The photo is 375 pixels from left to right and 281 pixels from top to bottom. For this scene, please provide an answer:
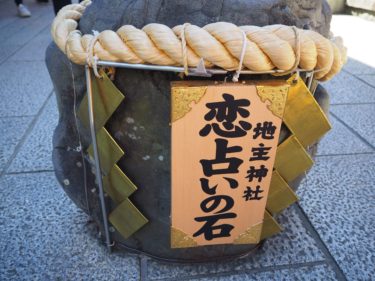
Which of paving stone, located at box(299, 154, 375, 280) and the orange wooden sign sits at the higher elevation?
the orange wooden sign

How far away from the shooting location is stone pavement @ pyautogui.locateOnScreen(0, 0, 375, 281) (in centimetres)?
128

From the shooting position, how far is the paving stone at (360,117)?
2371 millimetres

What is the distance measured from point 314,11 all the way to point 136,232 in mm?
1015

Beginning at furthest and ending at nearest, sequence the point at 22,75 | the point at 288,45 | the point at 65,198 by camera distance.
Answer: the point at 22,75, the point at 65,198, the point at 288,45

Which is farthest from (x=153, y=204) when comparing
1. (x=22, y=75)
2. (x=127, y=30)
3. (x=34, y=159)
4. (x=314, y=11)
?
(x=22, y=75)

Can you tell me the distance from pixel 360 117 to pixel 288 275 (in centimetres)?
179

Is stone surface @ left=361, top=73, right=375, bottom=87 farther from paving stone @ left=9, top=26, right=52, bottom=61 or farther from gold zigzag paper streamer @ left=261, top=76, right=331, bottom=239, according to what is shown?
paving stone @ left=9, top=26, right=52, bottom=61

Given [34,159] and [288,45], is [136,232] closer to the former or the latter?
[288,45]

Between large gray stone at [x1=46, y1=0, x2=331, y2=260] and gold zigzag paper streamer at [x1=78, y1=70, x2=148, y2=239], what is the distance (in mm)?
32

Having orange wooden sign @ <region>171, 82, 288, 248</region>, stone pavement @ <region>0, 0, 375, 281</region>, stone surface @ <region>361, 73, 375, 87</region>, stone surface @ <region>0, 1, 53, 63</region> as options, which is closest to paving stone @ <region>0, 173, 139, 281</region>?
stone pavement @ <region>0, 0, 375, 281</region>

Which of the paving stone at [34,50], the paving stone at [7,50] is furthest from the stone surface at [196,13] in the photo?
the paving stone at [7,50]

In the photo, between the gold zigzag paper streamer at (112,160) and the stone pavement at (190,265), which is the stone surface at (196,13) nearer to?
the gold zigzag paper streamer at (112,160)

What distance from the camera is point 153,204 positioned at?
1.15 m

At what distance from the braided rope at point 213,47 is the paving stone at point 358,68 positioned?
3.01 meters
